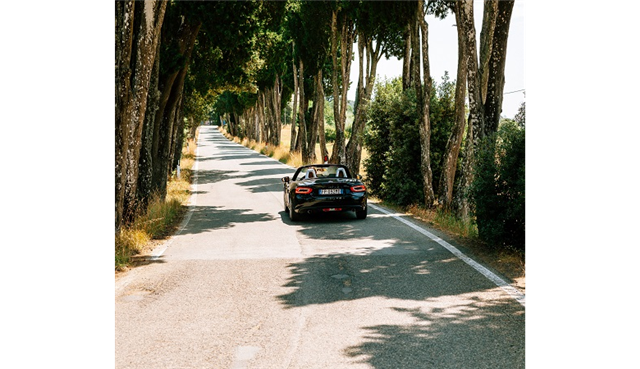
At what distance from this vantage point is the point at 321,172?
50.2 feet

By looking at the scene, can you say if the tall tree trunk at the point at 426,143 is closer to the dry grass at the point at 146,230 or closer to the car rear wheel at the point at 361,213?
the car rear wheel at the point at 361,213

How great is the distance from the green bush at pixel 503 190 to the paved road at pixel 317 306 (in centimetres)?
71

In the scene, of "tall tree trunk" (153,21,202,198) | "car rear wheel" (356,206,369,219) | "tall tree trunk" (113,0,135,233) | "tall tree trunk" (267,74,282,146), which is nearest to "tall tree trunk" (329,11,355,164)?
"tall tree trunk" (153,21,202,198)

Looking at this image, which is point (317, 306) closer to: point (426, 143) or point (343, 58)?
point (426, 143)

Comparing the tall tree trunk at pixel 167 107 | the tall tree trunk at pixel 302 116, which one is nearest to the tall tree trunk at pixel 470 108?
the tall tree trunk at pixel 167 107

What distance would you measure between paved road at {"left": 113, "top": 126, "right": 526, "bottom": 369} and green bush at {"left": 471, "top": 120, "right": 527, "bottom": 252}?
2.32ft

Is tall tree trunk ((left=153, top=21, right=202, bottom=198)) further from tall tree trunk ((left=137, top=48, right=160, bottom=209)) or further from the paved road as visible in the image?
the paved road

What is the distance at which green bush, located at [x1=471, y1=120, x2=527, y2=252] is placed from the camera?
27.5ft

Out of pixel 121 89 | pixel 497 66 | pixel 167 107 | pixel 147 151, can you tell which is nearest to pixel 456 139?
pixel 497 66

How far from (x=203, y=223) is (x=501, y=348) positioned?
967 centimetres
